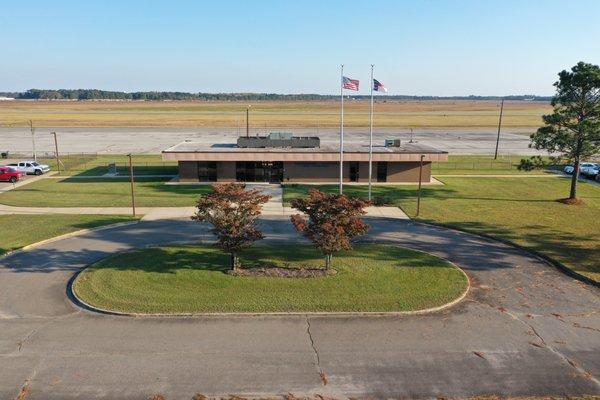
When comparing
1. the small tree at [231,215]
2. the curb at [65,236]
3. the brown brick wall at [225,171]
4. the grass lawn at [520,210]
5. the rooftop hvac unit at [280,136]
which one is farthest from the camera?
the rooftop hvac unit at [280,136]

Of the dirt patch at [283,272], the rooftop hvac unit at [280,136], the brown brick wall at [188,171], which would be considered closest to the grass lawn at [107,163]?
the brown brick wall at [188,171]

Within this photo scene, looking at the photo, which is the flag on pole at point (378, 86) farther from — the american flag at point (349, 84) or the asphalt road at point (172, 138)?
the asphalt road at point (172, 138)

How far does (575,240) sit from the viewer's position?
3178 centimetres

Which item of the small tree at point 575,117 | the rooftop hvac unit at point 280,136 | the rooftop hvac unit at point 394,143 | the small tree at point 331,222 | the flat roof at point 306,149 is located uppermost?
the small tree at point 575,117

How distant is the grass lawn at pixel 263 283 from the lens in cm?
2166

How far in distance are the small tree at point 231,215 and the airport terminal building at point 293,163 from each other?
24.8 meters

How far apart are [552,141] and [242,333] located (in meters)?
34.6

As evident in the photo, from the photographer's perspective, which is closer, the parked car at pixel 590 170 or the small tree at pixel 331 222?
the small tree at pixel 331 222

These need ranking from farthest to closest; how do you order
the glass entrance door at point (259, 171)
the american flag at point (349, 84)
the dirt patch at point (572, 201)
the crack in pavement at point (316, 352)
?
the glass entrance door at point (259, 171) → the dirt patch at point (572, 201) → the american flag at point (349, 84) → the crack in pavement at point (316, 352)

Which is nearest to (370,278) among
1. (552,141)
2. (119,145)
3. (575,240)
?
(575,240)

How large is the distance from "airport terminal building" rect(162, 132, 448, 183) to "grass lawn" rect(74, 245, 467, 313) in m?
22.2

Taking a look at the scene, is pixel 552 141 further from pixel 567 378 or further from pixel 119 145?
pixel 119 145

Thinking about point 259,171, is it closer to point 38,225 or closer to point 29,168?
point 38,225

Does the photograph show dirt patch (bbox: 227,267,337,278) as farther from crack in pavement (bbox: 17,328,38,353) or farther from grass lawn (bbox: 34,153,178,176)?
grass lawn (bbox: 34,153,178,176)
